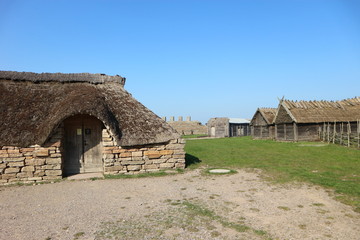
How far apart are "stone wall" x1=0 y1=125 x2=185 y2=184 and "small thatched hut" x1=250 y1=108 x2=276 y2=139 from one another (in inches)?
859

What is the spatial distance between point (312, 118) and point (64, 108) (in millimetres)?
23967

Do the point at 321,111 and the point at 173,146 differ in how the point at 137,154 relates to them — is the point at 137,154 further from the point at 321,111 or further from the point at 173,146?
the point at 321,111

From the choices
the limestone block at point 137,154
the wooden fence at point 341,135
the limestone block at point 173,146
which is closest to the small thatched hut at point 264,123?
the wooden fence at point 341,135

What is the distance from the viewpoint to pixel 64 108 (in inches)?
389

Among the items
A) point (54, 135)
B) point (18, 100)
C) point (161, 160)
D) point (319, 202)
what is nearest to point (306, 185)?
point (319, 202)

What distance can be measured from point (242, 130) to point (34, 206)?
39051mm

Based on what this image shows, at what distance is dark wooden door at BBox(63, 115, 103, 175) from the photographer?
1096 centimetres

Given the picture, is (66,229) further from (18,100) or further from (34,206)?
(18,100)

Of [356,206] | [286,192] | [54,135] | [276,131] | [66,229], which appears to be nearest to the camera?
[66,229]

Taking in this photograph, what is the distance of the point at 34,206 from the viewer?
6707 millimetres

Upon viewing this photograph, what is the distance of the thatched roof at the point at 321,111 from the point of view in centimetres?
2550

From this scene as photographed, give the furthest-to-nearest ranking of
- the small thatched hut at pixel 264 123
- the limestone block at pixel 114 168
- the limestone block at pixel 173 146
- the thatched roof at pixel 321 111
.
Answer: the small thatched hut at pixel 264 123, the thatched roof at pixel 321 111, the limestone block at pixel 173 146, the limestone block at pixel 114 168

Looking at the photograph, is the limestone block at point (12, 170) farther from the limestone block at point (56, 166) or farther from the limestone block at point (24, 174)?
the limestone block at point (56, 166)

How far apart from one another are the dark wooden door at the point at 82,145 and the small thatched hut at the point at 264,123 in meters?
23.4
